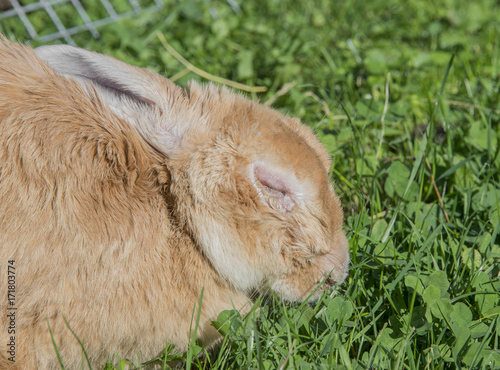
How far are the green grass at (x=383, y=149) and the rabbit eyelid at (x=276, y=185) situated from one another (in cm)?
40

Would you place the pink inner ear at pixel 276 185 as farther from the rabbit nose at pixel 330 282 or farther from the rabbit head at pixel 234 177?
the rabbit nose at pixel 330 282

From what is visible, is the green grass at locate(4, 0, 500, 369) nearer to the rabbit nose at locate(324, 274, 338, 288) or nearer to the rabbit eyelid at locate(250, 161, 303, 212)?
the rabbit nose at locate(324, 274, 338, 288)

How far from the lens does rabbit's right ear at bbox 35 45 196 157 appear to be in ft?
6.04

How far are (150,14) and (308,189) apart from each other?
121 inches

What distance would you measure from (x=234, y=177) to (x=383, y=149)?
148 cm

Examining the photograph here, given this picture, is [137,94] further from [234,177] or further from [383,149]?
[383,149]

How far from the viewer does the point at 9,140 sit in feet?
5.54

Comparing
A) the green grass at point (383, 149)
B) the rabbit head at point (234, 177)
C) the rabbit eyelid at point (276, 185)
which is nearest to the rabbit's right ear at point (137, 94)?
the rabbit head at point (234, 177)

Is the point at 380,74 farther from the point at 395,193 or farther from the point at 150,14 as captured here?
the point at 150,14

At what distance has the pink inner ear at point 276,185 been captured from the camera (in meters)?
1.81

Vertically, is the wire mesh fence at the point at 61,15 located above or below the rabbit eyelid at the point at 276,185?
below

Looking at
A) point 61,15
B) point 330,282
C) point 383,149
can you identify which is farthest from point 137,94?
point 61,15

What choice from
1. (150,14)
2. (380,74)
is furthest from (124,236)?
(150,14)

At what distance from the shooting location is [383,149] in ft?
9.91
